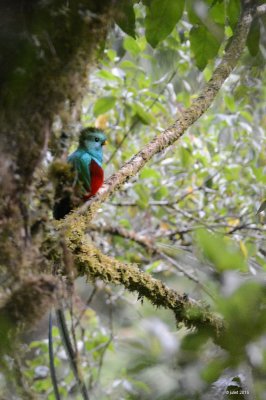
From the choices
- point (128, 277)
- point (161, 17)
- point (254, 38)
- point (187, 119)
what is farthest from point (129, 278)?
point (254, 38)

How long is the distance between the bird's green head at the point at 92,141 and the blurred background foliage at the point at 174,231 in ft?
1.23

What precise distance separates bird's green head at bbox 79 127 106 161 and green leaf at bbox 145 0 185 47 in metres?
0.93

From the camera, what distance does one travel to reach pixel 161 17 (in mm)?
1481

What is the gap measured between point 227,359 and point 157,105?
2.72 metres

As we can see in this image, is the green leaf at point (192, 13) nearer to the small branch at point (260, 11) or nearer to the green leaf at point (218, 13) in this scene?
the green leaf at point (218, 13)

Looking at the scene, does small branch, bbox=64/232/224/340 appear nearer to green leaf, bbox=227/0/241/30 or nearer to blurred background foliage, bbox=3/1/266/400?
blurred background foliage, bbox=3/1/266/400

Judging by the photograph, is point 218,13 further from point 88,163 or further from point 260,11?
point 88,163

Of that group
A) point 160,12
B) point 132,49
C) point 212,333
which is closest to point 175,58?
point 132,49

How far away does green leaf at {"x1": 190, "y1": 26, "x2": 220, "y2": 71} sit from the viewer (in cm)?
172

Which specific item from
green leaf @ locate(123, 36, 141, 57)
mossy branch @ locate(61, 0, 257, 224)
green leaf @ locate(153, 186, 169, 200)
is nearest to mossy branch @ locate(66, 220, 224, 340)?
mossy branch @ locate(61, 0, 257, 224)

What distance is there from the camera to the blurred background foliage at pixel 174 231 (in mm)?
768

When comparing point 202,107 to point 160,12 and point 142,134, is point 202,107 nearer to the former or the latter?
point 160,12

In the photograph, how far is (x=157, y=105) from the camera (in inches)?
130

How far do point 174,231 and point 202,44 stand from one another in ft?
8.11
